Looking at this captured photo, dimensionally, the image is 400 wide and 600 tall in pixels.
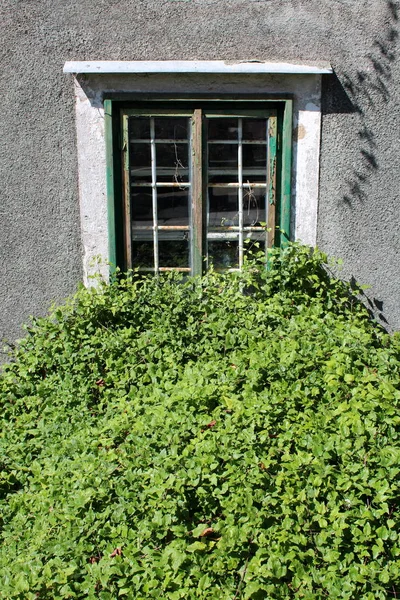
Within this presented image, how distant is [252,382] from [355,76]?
252 centimetres

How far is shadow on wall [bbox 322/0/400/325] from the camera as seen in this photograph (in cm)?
454

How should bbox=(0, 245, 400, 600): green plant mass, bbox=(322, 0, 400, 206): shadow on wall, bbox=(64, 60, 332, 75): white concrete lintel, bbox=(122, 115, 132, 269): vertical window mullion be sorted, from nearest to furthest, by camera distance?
bbox=(0, 245, 400, 600): green plant mass, bbox=(64, 60, 332, 75): white concrete lintel, bbox=(322, 0, 400, 206): shadow on wall, bbox=(122, 115, 132, 269): vertical window mullion

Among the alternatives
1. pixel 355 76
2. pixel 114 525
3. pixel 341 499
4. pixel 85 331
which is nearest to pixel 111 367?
pixel 85 331

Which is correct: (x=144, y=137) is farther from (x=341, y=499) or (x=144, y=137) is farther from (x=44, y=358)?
(x=341, y=499)

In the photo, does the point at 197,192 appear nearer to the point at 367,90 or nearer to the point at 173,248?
the point at 173,248

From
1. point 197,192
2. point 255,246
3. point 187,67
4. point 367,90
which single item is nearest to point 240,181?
point 197,192

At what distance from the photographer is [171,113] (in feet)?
15.3

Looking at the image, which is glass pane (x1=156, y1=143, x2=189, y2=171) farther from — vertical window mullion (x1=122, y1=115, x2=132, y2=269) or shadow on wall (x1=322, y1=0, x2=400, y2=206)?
shadow on wall (x1=322, y1=0, x2=400, y2=206)

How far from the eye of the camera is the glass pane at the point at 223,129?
186 inches

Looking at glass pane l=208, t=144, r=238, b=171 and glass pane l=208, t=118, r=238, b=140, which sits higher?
glass pane l=208, t=118, r=238, b=140

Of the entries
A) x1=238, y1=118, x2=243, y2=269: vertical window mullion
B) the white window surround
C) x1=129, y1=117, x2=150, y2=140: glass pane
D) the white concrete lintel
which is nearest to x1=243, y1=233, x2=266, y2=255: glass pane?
x1=238, y1=118, x2=243, y2=269: vertical window mullion

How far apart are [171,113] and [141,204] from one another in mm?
703

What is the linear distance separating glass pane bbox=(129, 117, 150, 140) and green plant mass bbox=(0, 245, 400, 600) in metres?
1.51

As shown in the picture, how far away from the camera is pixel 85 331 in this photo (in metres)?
4.29
